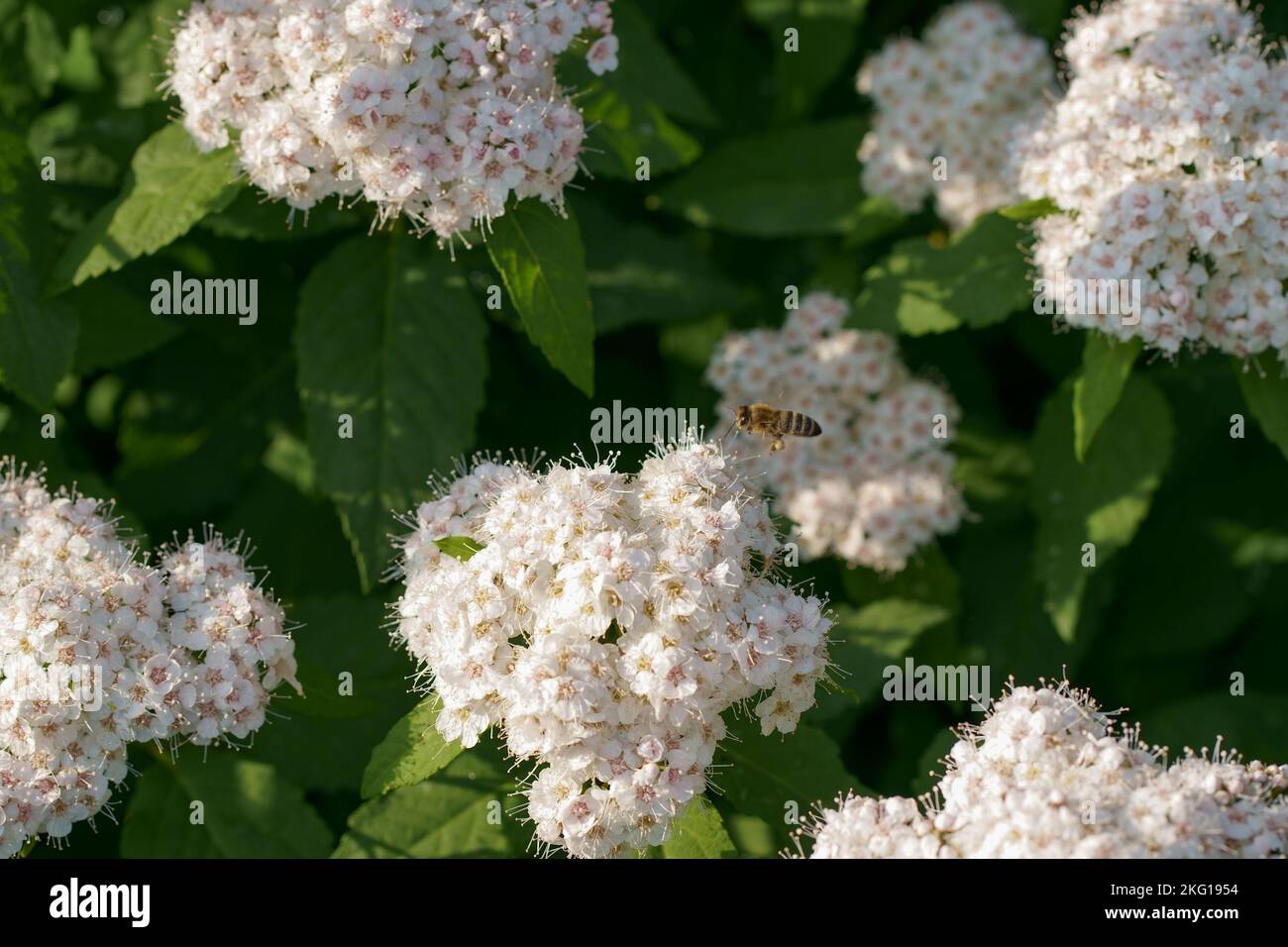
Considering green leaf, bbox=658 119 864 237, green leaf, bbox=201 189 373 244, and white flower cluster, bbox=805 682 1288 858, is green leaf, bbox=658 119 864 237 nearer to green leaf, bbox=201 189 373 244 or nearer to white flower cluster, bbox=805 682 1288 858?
green leaf, bbox=201 189 373 244

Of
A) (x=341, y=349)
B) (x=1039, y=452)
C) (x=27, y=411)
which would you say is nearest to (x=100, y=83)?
(x=27, y=411)

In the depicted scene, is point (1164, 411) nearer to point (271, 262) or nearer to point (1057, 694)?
point (1057, 694)

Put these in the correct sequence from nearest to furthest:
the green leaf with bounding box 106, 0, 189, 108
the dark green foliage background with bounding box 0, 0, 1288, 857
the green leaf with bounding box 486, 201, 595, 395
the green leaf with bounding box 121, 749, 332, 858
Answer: the green leaf with bounding box 486, 201, 595, 395 < the green leaf with bounding box 121, 749, 332, 858 < the dark green foliage background with bounding box 0, 0, 1288, 857 < the green leaf with bounding box 106, 0, 189, 108

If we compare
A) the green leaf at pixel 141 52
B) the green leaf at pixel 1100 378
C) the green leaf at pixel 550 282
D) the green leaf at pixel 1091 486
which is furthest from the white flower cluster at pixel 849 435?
the green leaf at pixel 141 52

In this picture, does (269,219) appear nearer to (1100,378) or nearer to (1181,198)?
(1100,378)

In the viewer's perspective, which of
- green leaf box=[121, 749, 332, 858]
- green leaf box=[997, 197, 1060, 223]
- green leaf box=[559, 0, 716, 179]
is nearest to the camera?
green leaf box=[121, 749, 332, 858]

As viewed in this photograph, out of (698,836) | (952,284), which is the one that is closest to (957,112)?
(952,284)

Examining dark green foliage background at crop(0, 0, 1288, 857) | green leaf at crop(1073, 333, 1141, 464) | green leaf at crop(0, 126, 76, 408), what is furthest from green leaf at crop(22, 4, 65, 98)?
green leaf at crop(1073, 333, 1141, 464)
